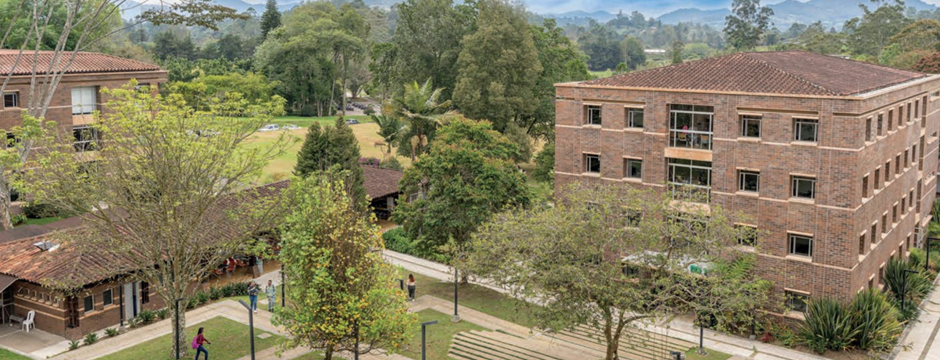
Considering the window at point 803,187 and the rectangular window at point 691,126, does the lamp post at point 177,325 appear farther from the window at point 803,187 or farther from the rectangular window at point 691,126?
the window at point 803,187

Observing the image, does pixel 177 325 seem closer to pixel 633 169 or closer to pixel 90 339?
pixel 90 339

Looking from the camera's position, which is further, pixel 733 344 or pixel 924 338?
pixel 924 338

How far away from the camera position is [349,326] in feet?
97.5

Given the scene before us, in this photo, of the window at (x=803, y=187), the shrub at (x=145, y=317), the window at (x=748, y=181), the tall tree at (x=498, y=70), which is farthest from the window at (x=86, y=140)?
the window at (x=803, y=187)

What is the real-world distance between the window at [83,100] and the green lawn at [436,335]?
29.2m

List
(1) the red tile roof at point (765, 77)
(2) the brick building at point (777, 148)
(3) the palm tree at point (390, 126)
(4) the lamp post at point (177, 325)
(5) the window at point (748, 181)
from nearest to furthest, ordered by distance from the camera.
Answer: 1. (4) the lamp post at point (177, 325)
2. (2) the brick building at point (777, 148)
3. (1) the red tile roof at point (765, 77)
4. (5) the window at point (748, 181)
5. (3) the palm tree at point (390, 126)

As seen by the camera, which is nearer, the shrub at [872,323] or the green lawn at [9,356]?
the green lawn at [9,356]

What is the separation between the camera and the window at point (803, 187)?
3806cm

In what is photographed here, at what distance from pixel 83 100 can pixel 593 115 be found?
1330 inches

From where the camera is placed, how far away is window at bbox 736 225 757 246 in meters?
35.3

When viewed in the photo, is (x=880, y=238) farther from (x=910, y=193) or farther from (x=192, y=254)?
(x=192, y=254)

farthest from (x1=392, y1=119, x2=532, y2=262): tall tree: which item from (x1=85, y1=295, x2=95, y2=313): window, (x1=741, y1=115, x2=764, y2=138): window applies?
(x1=85, y1=295, x2=95, y2=313): window

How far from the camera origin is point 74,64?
5609cm

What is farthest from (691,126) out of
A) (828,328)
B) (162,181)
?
(162,181)
